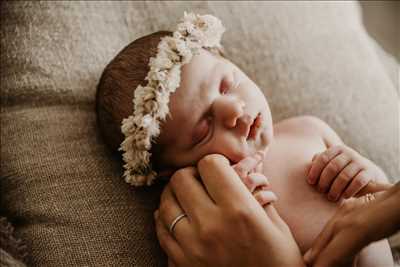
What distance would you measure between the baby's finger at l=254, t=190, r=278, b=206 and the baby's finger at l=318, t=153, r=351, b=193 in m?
0.13

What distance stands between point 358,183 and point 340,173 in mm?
42

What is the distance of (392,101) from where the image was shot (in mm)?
1485

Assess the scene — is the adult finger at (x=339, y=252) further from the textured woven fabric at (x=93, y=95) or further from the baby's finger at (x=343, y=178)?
the textured woven fabric at (x=93, y=95)

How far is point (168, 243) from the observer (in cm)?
112

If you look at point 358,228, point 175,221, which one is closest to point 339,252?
point 358,228

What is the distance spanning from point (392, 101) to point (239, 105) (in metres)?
0.55

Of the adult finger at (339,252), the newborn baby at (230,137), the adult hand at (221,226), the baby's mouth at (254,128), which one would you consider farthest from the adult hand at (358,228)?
the baby's mouth at (254,128)

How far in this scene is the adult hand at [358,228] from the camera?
834 millimetres

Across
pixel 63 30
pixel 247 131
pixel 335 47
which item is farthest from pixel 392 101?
pixel 63 30

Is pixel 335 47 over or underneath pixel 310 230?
over

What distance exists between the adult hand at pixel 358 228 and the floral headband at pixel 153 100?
42 centimetres

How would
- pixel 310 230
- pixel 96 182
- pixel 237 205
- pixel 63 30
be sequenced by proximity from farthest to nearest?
pixel 63 30
pixel 96 182
pixel 310 230
pixel 237 205

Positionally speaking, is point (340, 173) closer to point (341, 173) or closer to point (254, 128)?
point (341, 173)

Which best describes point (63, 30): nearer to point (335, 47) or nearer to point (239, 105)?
point (239, 105)
